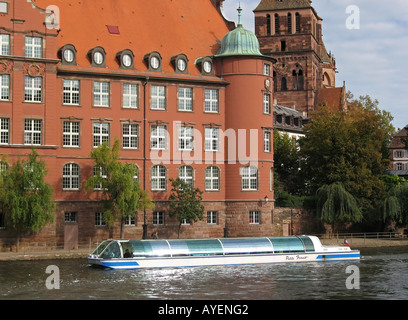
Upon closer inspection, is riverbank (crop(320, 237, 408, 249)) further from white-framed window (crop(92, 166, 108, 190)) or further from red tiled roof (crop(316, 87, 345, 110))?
red tiled roof (crop(316, 87, 345, 110))

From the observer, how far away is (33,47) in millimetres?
61938

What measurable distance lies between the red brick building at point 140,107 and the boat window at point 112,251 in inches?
434

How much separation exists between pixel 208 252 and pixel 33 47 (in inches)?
860

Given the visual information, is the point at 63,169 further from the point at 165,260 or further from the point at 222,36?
the point at 222,36

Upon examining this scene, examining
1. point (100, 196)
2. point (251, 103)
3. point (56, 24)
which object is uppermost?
→ point (56, 24)

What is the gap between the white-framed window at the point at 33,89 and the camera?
61.9 m

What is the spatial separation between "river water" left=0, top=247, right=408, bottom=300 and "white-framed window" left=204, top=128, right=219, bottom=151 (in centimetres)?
1832

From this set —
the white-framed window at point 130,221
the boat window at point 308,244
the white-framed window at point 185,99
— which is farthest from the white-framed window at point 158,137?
the boat window at point 308,244

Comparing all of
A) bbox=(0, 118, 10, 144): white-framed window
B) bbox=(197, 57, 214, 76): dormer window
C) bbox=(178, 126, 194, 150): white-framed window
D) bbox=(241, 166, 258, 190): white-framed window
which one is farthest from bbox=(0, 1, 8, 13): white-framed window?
bbox=(241, 166, 258, 190): white-framed window

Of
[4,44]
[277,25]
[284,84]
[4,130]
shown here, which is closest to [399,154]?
[284,84]

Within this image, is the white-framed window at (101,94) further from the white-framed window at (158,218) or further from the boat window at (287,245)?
the boat window at (287,245)

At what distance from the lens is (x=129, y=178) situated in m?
61.6
